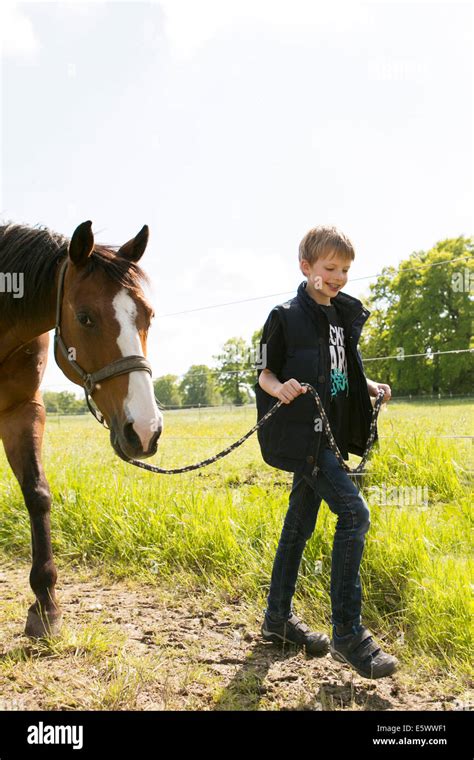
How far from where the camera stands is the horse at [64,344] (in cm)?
220

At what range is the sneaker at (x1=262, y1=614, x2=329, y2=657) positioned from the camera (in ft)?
8.39

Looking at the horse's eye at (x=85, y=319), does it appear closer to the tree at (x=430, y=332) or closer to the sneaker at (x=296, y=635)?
the sneaker at (x=296, y=635)

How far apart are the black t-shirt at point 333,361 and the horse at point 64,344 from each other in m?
0.54

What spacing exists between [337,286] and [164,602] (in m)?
2.06

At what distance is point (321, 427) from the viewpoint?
236cm

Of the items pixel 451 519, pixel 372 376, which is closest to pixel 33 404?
pixel 451 519

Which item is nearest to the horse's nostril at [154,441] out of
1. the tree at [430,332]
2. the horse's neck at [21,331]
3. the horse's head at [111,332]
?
the horse's head at [111,332]

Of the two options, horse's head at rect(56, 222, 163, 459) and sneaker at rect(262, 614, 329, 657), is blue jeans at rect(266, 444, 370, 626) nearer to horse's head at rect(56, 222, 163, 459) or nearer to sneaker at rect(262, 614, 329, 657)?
sneaker at rect(262, 614, 329, 657)

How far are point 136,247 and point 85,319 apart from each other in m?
0.54

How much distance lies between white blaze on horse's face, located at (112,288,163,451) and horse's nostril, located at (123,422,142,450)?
2 centimetres

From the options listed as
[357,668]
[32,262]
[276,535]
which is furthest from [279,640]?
[32,262]

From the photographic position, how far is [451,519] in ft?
11.4

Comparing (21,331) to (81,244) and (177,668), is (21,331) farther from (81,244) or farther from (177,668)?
(177,668)
